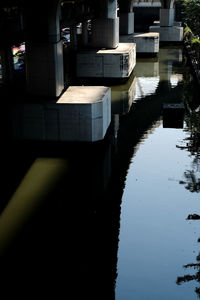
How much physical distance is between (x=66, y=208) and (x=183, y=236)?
5.44 m

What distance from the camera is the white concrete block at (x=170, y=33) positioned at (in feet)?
217

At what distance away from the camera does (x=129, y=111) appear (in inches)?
1373

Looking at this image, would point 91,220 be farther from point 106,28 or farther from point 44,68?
point 106,28

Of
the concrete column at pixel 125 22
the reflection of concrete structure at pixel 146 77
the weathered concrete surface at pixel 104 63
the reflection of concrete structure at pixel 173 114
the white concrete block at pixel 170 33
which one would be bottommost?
the reflection of concrete structure at pixel 173 114

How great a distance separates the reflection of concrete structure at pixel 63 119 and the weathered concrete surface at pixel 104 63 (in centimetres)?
1538

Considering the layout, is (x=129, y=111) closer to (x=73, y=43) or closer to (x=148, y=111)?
(x=148, y=111)

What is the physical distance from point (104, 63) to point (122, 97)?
485cm

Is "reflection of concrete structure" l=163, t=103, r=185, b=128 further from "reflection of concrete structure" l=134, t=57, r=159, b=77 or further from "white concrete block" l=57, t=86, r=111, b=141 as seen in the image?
"reflection of concrete structure" l=134, t=57, r=159, b=77

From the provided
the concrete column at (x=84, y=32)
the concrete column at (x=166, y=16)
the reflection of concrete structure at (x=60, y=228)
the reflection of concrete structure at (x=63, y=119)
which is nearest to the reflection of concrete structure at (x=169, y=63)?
the concrete column at (x=166, y=16)

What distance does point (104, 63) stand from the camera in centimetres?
4166

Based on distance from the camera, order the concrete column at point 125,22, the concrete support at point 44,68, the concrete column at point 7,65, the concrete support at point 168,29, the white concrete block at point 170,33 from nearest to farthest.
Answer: the concrete support at point 44,68
the concrete column at point 7,65
the concrete column at point 125,22
the concrete support at point 168,29
the white concrete block at point 170,33

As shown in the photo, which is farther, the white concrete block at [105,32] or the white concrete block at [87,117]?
the white concrete block at [105,32]

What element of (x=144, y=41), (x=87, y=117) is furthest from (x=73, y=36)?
(x=87, y=117)

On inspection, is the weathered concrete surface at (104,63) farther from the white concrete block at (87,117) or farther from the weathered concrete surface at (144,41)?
the white concrete block at (87,117)
